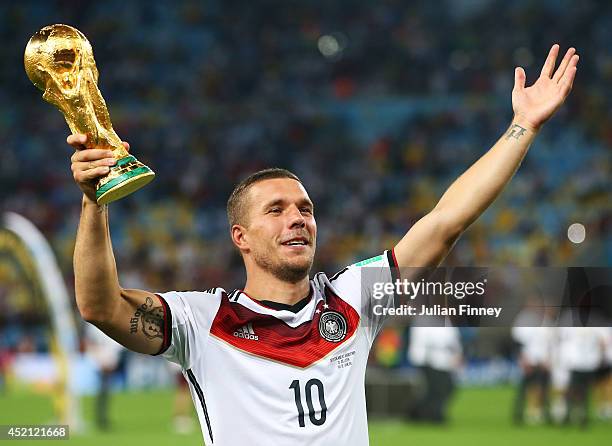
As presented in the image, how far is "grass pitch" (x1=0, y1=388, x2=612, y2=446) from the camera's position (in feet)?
37.9

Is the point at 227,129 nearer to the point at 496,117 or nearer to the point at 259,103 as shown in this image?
the point at 259,103

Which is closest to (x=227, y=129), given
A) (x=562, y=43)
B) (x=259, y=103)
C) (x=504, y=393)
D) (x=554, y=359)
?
(x=259, y=103)

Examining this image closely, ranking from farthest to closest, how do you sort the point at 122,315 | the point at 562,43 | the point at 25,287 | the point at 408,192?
the point at 562,43, the point at 408,192, the point at 25,287, the point at 122,315

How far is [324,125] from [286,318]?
18.6 meters

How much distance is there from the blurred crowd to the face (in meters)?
13.8

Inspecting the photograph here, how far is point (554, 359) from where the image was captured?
1359 centimetres

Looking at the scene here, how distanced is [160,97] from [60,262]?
6228 millimetres

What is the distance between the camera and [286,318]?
3.62 metres

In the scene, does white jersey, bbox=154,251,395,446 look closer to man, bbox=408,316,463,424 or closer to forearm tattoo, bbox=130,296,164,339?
forearm tattoo, bbox=130,296,164,339

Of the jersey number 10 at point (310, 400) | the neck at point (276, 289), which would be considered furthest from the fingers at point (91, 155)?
the jersey number 10 at point (310, 400)

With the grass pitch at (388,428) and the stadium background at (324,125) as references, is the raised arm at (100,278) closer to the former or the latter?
the grass pitch at (388,428)

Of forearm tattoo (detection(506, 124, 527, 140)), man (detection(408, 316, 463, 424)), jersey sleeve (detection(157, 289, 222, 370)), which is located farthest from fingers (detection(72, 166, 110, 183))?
man (detection(408, 316, 463, 424))

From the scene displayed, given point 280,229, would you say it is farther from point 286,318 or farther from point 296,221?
point 286,318

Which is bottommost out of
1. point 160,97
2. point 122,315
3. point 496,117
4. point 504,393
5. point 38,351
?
point 122,315
